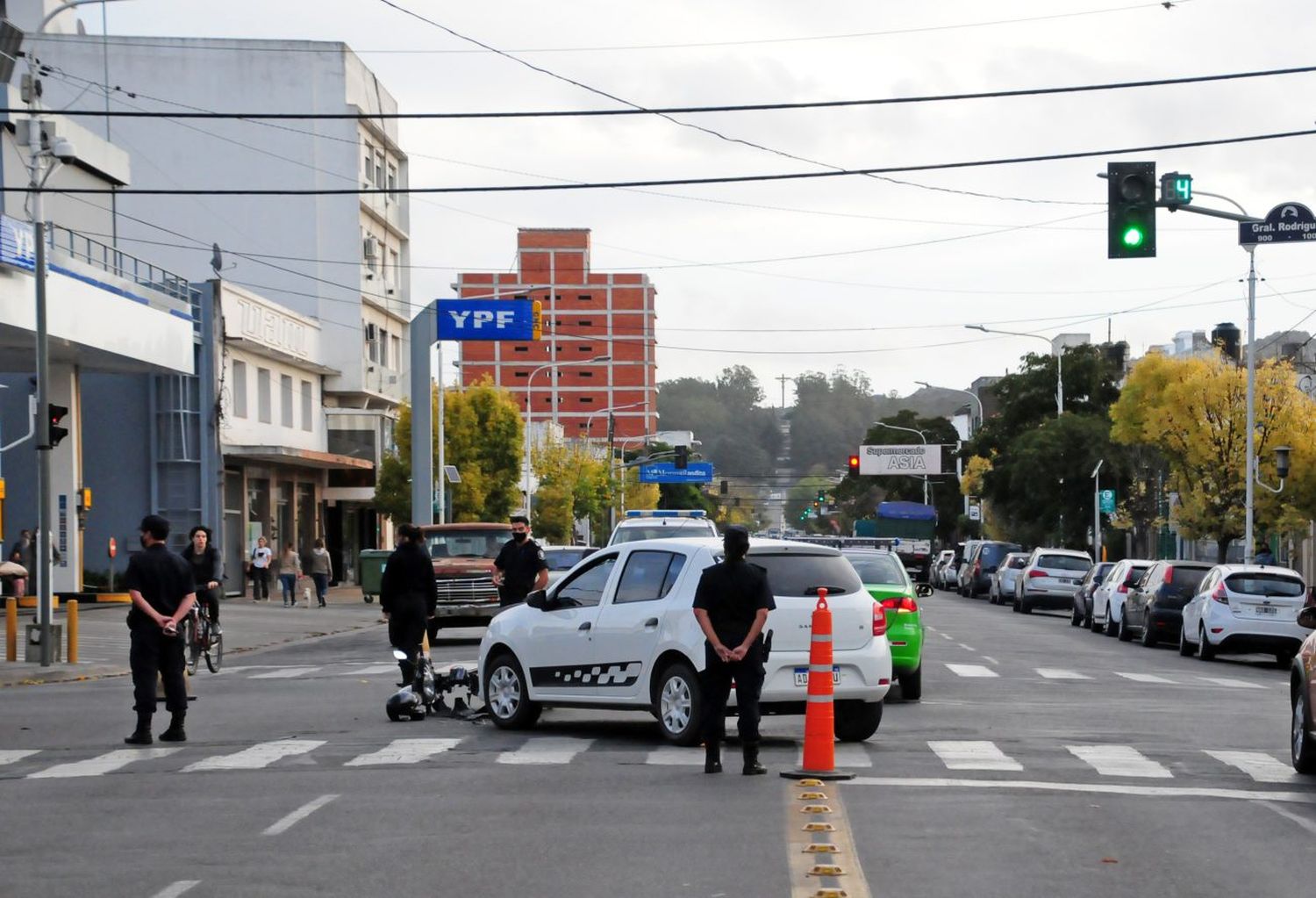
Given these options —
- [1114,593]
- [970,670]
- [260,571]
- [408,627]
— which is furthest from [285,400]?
[408,627]

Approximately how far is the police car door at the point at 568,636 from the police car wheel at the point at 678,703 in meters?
0.83

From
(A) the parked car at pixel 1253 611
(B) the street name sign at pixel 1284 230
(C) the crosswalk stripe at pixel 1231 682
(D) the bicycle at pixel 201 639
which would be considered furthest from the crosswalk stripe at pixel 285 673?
(B) the street name sign at pixel 1284 230

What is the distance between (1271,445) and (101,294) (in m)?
30.0

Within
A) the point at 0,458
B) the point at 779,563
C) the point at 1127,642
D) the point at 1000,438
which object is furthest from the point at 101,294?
the point at 1000,438

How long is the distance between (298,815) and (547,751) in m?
3.76

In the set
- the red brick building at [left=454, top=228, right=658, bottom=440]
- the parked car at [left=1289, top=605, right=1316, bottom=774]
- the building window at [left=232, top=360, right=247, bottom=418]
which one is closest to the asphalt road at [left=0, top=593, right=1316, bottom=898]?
the parked car at [left=1289, top=605, right=1316, bottom=774]

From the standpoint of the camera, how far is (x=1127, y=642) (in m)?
35.0

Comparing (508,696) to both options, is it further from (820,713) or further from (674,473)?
A: (674,473)

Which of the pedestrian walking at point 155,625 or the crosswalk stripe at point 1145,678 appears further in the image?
the crosswalk stripe at point 1145,678

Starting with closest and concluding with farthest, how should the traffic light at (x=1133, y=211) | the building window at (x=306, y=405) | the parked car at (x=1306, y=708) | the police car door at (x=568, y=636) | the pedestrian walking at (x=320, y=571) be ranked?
the parked car at (x=1306, y=708)
the police car door at (x=568, y=636)
the traffic light at (x=1133, y=211)
the pedestrian walking at (x=320, y=571)
the building window at (x=306, y=405)

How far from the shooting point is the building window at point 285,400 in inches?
2345

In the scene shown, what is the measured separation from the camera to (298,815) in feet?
35.6

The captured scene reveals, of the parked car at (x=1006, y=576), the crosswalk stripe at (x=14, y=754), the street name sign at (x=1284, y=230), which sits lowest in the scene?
the parked car at (x=1006, y=576)

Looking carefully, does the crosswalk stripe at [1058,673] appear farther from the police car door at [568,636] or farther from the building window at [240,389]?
the building window at [240,389]
